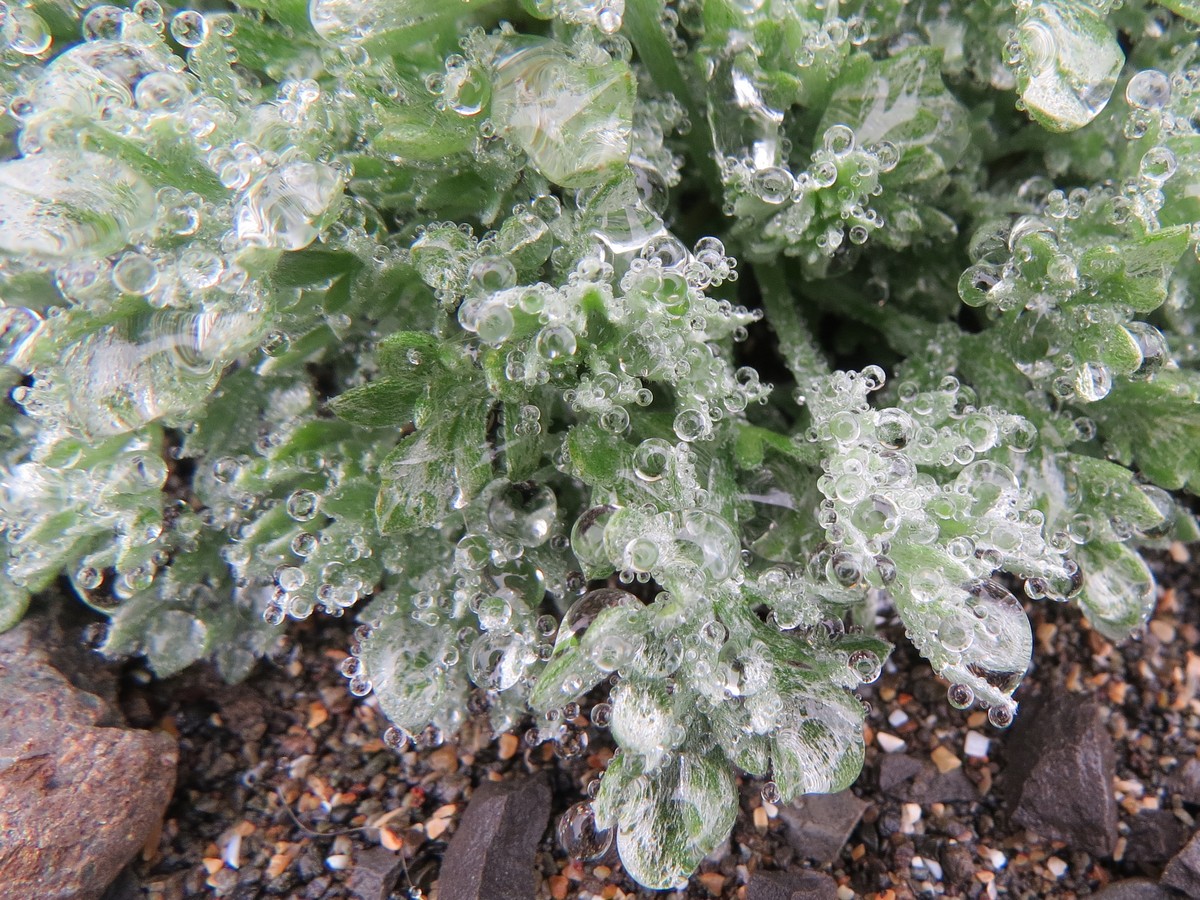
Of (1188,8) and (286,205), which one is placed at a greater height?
(1188,8)

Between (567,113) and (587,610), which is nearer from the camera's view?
(567,113)

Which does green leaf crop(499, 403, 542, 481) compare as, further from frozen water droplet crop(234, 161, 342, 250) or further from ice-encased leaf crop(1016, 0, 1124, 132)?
ice-encased leaf crop(1016, 0, 1124, 132)

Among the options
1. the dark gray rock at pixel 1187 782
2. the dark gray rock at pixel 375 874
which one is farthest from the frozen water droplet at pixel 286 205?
the dark gray rock at pixel 1187 782

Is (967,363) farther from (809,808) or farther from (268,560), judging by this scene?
(268,560)

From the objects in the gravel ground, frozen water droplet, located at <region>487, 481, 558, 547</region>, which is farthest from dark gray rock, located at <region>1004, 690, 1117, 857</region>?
frozen water droplet, located at <region>487, 481, 558, 547</region>

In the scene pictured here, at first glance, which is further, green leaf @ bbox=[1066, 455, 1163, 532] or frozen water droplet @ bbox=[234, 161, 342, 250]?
green leaf @ bbox=[1066, 455, 1163, 532]

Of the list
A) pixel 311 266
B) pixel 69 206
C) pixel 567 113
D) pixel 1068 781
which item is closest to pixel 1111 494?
pixel 1068 781

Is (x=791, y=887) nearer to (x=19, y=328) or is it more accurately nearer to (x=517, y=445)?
(x=517, y=445)
